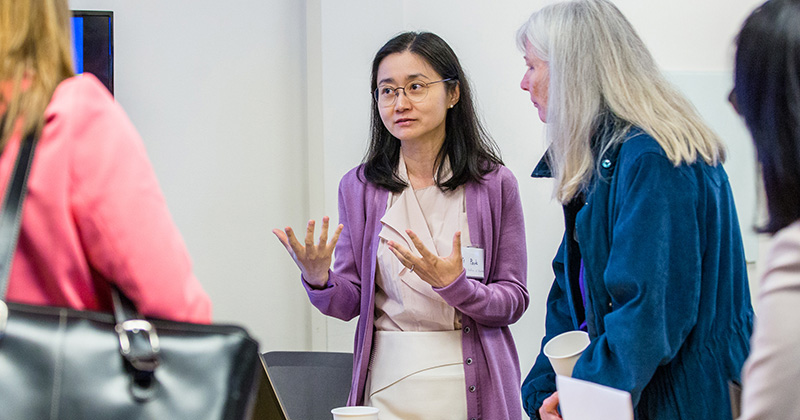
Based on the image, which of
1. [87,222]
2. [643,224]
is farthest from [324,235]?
[87,222]

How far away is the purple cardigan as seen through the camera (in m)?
2.34

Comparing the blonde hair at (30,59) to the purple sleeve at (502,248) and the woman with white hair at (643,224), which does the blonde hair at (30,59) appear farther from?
the purple sleeve at (502,248)

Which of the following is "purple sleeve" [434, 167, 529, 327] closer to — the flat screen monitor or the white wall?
the white wall

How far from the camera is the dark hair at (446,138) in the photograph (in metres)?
2.61

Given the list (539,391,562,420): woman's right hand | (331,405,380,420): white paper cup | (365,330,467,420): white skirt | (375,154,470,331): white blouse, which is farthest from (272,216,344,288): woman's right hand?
(539,391,562,420): woman's right hand

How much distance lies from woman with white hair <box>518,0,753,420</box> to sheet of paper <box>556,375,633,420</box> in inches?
12.7

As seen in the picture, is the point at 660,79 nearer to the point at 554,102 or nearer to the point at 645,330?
the point at 554,102

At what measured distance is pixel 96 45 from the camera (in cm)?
353

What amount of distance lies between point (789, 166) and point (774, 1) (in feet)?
0.88

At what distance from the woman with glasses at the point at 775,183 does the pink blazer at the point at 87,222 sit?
28.0 inches

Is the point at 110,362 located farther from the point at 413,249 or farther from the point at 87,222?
the point at 413,249

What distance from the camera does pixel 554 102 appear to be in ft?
6.49

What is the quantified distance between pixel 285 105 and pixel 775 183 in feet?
10.4

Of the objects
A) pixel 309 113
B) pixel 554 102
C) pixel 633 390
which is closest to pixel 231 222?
pixel 309 113
